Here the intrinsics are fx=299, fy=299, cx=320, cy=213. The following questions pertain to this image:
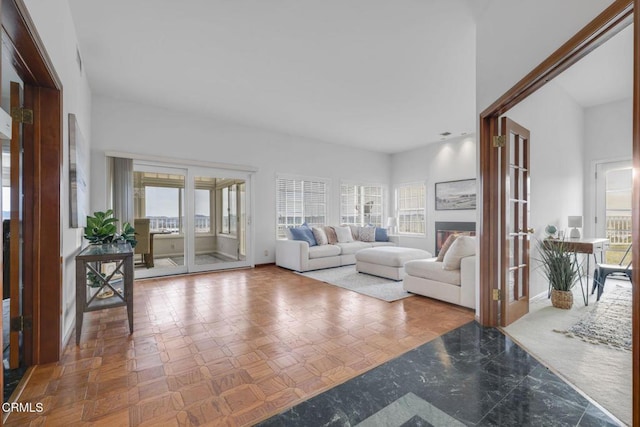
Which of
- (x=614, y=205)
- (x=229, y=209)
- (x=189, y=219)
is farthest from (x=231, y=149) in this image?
(x=614, y=205)

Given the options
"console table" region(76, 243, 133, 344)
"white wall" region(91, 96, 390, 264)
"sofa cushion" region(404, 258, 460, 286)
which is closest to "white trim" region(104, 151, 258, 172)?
"white wall" region(91, 96, 390, 264)

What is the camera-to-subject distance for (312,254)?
5.45 metres

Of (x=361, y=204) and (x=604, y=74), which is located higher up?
(x=604, y=74)

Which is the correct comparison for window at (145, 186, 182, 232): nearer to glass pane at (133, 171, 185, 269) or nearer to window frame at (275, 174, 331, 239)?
glass pane at (133, 171, 185, 269)

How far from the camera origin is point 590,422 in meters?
1.50

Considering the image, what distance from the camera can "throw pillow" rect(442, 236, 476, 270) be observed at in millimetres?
3352

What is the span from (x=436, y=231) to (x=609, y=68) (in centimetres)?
420

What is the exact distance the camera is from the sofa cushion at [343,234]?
6.43m

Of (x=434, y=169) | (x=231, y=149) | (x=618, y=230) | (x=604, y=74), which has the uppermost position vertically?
(x=604, y=74)

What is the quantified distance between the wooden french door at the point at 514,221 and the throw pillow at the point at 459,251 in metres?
0.48

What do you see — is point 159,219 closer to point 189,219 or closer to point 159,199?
point 159,199

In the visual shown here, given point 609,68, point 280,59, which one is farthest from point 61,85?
point 609,68

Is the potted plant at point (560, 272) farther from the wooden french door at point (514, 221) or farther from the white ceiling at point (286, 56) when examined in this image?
the white ceiling at point (286, 56)

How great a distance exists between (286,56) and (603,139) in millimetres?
4901
